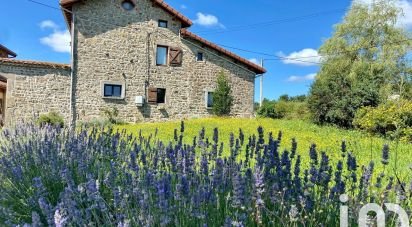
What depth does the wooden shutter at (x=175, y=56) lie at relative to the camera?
62.5 feet

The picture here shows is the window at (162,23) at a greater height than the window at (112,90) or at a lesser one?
greater

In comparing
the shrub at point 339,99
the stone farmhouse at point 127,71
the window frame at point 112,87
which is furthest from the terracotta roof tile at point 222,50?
the window frame at point 112,87

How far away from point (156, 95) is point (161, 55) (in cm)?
227

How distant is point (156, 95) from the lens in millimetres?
18609

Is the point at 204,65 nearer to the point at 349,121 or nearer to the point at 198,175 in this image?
the point at 349,121

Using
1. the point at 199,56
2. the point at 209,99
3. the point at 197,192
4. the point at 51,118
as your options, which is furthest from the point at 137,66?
the point at 197,192

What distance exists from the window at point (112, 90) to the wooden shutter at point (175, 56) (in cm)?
312

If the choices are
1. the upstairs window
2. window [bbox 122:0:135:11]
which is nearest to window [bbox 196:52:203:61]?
window [bbox 122:0:135:11]

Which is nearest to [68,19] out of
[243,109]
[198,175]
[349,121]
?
[243,109]

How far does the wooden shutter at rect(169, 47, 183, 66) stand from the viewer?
750 inches

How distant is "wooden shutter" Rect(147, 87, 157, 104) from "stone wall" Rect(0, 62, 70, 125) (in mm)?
3952

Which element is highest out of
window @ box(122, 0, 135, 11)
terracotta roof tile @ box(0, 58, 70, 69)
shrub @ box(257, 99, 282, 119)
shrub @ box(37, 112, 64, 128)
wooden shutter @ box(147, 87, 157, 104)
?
window @ box(122, 0, 135, 11)

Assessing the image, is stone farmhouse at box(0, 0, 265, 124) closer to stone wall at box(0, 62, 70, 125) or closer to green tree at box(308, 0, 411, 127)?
stone wall at box(0, 62, 70, 125)

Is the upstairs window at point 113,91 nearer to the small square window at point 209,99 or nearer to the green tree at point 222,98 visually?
the small square window at point 209,99
